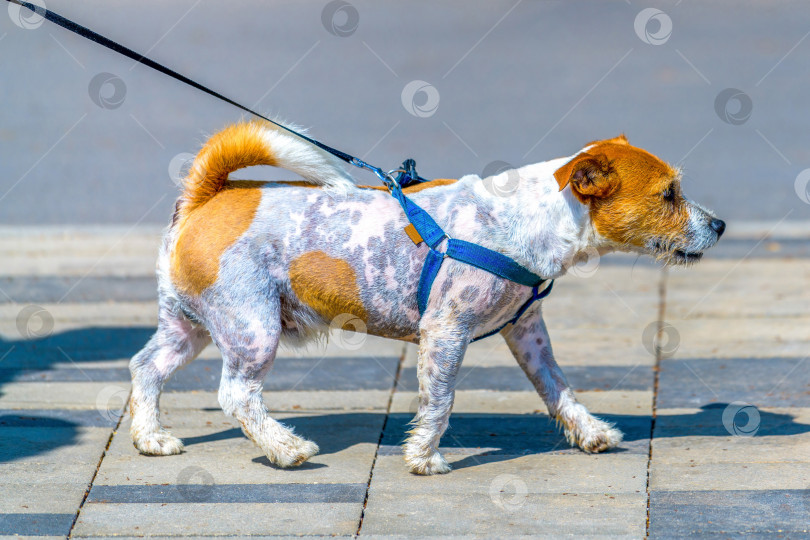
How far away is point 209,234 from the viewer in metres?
5.06

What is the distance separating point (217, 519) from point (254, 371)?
775mm

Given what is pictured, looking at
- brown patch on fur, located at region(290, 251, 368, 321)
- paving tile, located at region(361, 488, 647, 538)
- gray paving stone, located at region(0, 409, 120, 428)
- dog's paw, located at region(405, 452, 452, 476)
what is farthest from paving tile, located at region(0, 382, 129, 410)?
paving tile, located at region(361, 488, 647, 538)

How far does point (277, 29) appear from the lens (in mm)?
15227

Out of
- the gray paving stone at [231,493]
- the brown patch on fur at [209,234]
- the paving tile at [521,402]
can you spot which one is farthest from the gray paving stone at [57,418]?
the paving tile at [521,402]

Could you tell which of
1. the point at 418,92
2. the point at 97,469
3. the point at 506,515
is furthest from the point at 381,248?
the point at 418,92

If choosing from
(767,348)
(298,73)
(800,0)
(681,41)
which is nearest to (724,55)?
(681,41)

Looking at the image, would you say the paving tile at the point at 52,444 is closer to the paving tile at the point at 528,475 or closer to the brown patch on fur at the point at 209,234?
the brown patch on fur at the point at 209,234

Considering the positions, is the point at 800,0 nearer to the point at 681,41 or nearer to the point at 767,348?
the point at 681,41

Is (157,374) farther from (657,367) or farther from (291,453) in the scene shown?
(657,367)

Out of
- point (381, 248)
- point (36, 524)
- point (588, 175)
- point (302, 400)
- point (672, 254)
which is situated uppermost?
point (588, 175)

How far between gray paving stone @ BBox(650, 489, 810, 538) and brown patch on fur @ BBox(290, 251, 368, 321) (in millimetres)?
1613

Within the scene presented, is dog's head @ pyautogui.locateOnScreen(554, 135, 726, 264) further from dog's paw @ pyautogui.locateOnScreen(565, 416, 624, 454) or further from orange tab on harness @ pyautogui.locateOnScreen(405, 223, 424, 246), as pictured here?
dog's paw @ pyautogui.locateOnScreen(565, 416, 624, 454)

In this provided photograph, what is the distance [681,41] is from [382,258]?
1035 centimetres

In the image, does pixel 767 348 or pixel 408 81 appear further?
pixel 408 81
